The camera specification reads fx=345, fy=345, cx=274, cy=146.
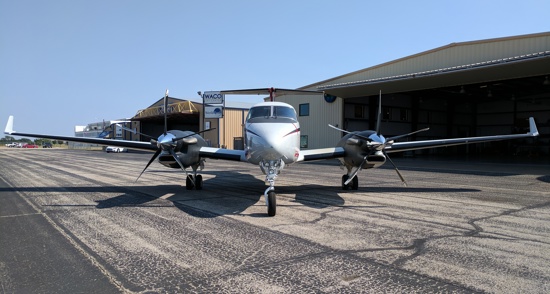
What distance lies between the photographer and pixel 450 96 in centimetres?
4444

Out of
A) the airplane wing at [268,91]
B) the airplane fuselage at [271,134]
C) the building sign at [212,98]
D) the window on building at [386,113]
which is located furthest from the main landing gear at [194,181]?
the window on building at [386,113]

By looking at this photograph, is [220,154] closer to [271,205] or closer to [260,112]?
[260,112]

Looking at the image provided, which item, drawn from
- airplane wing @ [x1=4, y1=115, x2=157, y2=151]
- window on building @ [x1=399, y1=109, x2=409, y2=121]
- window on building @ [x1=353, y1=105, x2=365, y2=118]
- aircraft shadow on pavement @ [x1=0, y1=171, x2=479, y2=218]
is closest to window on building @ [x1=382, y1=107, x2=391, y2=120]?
window on building @ [x1=399, y1=109, x2=409, y2=121]

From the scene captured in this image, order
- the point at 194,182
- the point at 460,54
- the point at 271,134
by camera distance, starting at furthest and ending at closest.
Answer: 1. the point at 460,54
2. the point at 194,182
3. the point at 271,134

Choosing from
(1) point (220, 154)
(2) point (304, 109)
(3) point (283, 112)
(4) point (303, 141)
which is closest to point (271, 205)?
(3) point (283, 112)

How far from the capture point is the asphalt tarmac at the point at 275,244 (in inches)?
168

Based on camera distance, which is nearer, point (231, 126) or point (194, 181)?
point (194, 181)

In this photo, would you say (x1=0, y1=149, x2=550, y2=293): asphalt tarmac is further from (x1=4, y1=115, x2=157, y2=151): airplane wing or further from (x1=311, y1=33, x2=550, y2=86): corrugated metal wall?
(x1=311, y1=33, x2=550, y2=86): corrugated metal wall

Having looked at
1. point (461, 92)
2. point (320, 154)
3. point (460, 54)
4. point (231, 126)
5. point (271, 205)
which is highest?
point (460, 54)

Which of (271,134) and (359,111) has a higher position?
(359,111)

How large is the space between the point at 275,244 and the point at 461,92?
30.9 metres

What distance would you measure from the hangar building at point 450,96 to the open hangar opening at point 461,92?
5 cm

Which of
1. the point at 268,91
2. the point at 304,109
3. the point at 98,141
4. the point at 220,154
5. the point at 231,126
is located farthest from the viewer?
the point at 231,126

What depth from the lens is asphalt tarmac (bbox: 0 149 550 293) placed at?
4.27 meters
